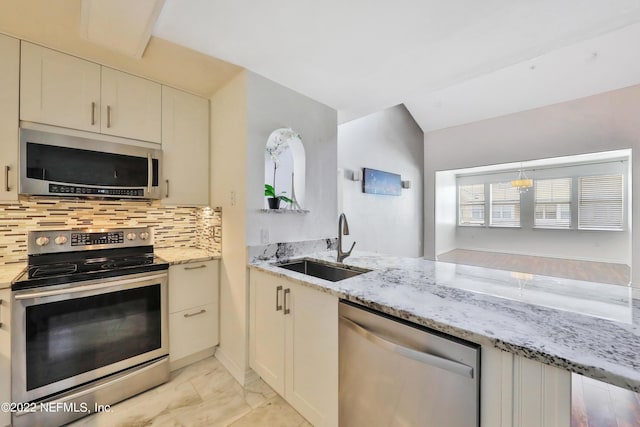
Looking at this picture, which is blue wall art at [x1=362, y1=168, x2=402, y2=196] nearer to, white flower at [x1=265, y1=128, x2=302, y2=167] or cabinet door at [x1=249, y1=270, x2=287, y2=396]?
white flower at [x1=265, y1=128, x2=302, y2=167]

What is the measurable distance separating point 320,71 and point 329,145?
0.72 metres

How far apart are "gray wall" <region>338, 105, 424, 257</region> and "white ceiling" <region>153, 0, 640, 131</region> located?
1678 mm

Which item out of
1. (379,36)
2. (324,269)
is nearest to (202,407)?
(324,269)

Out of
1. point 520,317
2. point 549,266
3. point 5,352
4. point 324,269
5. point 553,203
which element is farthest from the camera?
point 553,203

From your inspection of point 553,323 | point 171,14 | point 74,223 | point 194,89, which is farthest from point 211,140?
point 553,323

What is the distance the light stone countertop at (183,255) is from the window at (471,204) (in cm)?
821

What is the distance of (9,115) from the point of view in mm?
1550

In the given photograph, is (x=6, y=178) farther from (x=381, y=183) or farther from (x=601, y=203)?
(x=601, y=203)

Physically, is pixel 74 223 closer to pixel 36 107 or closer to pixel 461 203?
pixel 36 107

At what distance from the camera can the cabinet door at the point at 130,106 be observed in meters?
1.86

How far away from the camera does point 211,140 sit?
7.70ft

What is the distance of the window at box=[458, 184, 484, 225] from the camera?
7977mm

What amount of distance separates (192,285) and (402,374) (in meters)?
1.71

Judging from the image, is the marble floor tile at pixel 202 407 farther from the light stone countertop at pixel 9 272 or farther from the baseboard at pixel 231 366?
the light stone countertop at pixel 9 272
